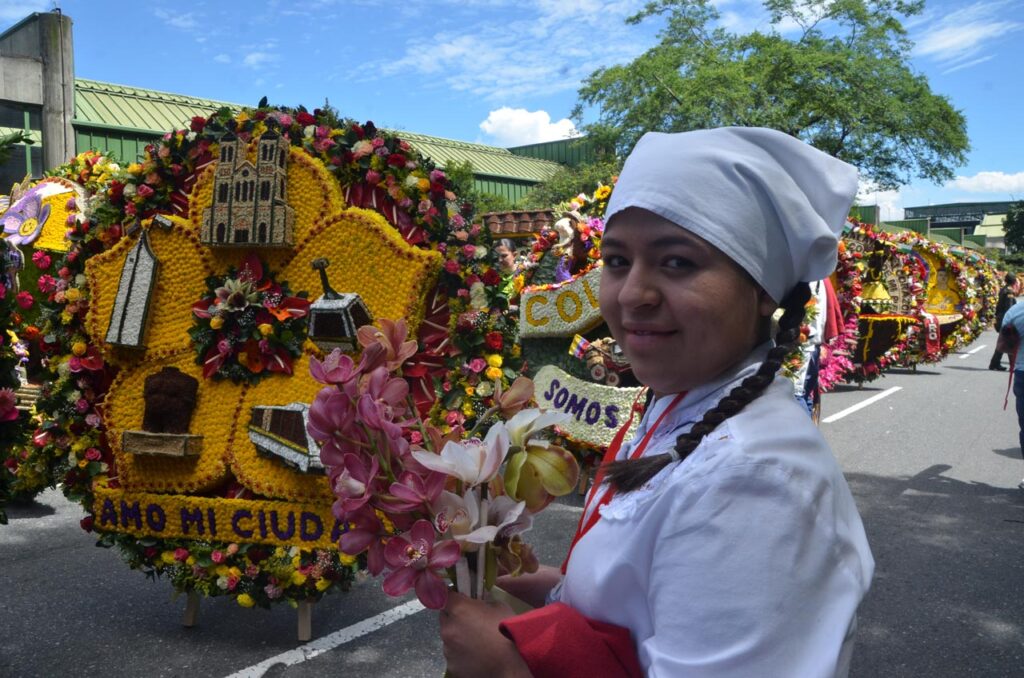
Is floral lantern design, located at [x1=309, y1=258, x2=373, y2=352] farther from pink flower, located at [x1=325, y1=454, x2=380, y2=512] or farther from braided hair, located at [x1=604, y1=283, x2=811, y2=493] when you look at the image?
braided hair, located at [x1=604, y1=283, x2=811, y2=493]

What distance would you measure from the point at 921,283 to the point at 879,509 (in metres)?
10.0

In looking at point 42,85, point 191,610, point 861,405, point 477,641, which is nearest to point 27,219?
point 191,610

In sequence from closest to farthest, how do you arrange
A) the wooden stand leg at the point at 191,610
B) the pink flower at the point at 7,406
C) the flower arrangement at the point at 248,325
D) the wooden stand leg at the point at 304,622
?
1. the pink flower at the point at 7,406
2. the flower arrangement at the point at 248,325
3. the wooden stand leg at the point at 304,622
4. the wooden stand leg at the point at 191,610

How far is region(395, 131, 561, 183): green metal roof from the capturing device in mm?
32312

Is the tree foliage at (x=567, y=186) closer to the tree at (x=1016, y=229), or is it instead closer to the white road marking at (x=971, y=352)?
the white road marking at (x=971, y=352)

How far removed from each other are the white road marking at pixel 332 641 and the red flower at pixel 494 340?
4.00ft

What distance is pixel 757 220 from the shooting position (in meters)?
1.27

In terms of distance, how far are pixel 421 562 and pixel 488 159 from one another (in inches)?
1342

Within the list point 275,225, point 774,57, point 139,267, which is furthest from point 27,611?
point 774,57

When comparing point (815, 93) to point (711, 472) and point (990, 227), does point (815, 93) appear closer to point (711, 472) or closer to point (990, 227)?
point (711, 472)

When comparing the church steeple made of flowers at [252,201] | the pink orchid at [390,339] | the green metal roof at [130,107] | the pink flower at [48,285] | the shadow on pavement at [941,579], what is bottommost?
the shadow on pavement at [941,579]

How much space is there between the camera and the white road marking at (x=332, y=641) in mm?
3700

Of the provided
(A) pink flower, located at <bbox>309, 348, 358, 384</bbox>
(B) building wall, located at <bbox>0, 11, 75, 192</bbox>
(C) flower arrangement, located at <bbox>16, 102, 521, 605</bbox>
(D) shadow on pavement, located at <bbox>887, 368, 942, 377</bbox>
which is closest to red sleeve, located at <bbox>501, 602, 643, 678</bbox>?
(A) pink flower, located at <bbox>309, 348, 358, 384</bbox>

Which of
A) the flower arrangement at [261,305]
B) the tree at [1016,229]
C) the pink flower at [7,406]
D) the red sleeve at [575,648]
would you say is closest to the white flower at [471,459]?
the red sleeve at [575,648]
